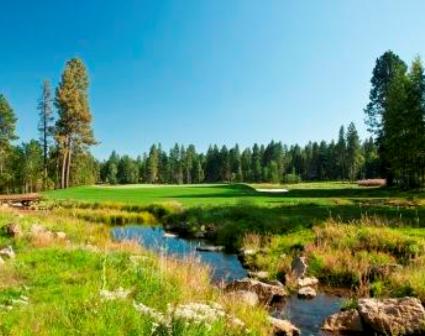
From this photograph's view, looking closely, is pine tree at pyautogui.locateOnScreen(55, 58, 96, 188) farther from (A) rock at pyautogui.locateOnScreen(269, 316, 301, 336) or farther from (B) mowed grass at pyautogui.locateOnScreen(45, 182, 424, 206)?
(A) rock at pyautogui.locateOnScreen(269, 316, 301, 336)

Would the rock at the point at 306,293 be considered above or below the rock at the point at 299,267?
below

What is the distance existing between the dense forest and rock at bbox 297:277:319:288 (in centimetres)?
3628

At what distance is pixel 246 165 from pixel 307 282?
5180 inches

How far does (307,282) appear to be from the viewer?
49.5 feet

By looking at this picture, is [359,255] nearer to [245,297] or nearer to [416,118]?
[245,297]

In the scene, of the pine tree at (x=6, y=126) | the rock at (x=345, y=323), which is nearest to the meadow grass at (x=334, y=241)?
the rock at (x=345, y=323)

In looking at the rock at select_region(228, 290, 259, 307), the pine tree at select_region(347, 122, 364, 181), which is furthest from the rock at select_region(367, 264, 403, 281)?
the pine tree at select_region(347, 122, 364, 181)

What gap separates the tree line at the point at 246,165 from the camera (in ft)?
411

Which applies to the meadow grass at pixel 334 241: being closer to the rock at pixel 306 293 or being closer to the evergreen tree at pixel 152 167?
the rock at pixel 306 293

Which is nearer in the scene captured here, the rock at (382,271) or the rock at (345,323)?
Result: the rock at (345,323)

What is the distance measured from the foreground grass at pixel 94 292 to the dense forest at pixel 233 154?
41.7 meters

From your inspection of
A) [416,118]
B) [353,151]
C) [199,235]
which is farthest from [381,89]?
[353,151]

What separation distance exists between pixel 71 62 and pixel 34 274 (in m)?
63.6

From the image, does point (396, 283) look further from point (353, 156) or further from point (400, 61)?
point (353, 156)
